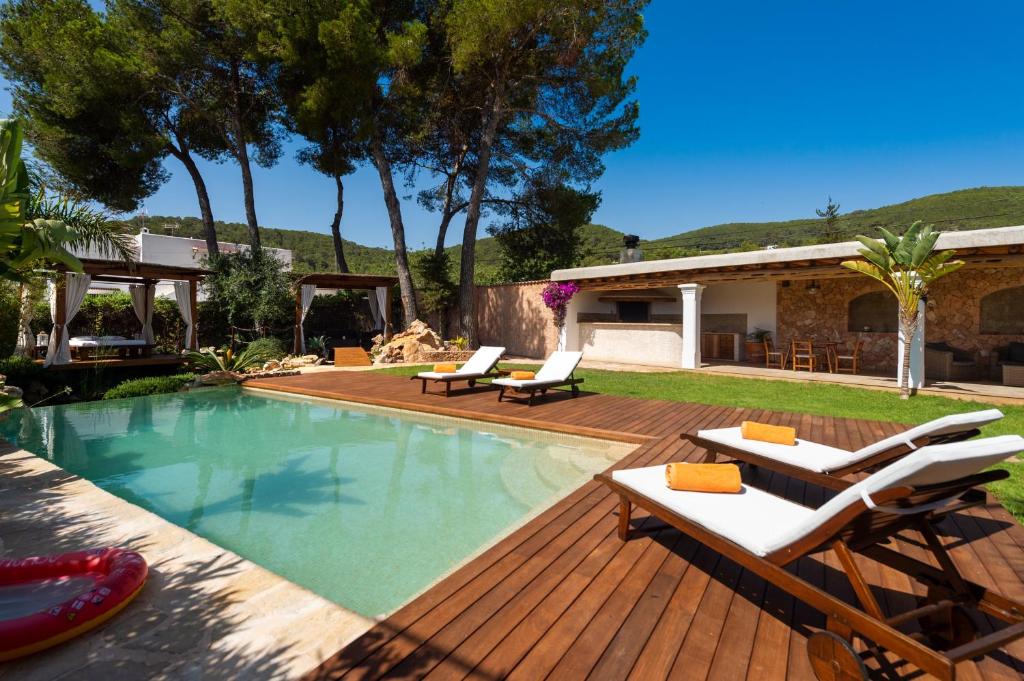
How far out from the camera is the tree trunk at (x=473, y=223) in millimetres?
15930

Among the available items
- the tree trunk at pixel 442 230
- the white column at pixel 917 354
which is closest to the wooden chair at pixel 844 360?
the white column at pixel 917 354

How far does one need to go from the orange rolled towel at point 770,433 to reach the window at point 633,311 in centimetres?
1337

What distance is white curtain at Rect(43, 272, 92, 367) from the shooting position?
10.7m

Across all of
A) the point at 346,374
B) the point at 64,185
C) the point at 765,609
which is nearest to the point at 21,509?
the point at 765,609

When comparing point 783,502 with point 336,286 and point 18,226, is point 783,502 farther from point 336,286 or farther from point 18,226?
point 336,286

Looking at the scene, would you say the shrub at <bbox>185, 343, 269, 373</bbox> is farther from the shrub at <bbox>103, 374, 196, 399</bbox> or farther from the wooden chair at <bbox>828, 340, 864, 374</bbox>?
the wooden chair at <bbox>828, 340, 864, 374</bbox>

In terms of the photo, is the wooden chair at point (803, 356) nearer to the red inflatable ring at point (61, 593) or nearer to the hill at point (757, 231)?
the red inflatable ring at point (61, 593)

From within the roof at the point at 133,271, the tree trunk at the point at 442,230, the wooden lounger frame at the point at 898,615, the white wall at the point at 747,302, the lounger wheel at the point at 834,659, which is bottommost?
the lounger wheel at the point at 834,659

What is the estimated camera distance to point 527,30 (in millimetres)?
14758

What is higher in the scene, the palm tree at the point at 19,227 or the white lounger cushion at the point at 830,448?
the palm tree at the point at 19,227

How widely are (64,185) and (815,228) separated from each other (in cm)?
5409

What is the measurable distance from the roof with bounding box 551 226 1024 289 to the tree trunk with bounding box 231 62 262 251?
11318mm

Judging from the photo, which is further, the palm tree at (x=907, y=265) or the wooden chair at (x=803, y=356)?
the wooden chair at (x=803, y=356)

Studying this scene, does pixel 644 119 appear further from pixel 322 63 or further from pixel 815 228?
pixel 815 228
